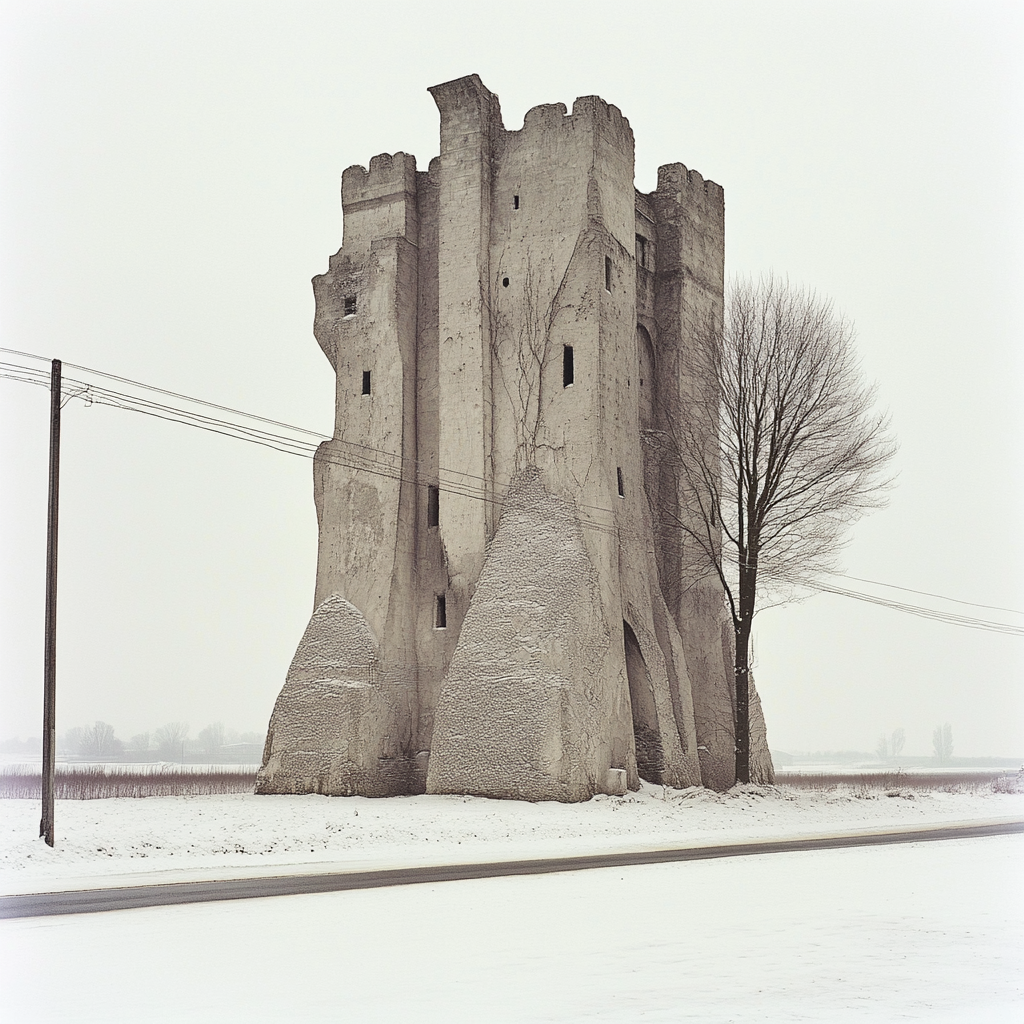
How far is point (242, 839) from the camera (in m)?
22.6

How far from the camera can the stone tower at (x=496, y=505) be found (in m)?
32.3

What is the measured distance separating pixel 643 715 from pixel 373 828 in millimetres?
13010

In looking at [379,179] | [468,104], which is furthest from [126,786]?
[468,104]

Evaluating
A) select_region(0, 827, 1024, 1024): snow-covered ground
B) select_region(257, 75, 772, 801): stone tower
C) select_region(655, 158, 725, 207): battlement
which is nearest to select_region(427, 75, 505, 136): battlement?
select_region(257, 75, 772, 801): stone tower

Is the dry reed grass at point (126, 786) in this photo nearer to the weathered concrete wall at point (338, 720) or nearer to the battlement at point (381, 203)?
the weathered concrete wall at point (338, 720)

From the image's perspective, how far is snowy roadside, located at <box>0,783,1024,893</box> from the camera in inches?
765

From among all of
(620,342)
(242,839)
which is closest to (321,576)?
(620,342)

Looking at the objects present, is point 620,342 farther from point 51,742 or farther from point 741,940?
point 741,940

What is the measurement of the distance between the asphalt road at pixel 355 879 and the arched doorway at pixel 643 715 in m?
10.4

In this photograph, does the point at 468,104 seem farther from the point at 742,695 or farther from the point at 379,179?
the point at 742,695

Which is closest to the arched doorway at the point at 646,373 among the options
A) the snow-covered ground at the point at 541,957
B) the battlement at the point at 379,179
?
the battlement at the point at 379,179

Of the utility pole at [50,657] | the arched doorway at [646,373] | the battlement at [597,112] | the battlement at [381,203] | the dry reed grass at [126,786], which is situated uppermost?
the battlement at [597,112]

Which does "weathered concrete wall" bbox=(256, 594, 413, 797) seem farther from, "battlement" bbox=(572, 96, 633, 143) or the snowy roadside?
"battlement" bbox=(572, 96, 633, 143)

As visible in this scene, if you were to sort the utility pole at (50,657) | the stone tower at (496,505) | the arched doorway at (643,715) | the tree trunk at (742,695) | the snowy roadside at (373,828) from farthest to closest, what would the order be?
the tree trunk at (742,695) → the arched doorway at (643,715) → the stone tower at (496,505) → the utility pole at (50,657) → the snowy roadside at (373,828)
